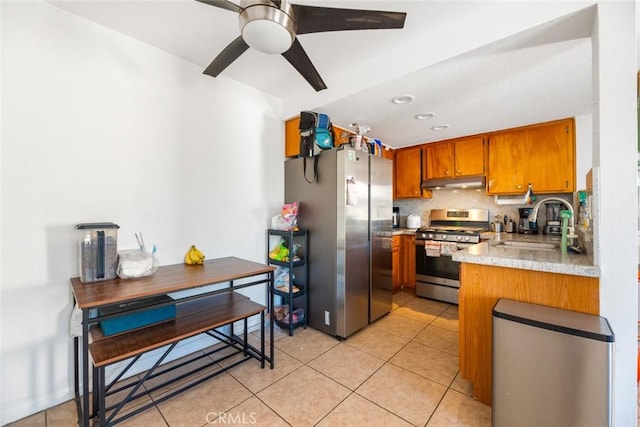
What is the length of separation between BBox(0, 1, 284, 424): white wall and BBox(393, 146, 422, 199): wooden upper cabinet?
2.93 m

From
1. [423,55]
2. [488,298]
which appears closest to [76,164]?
[423,55]

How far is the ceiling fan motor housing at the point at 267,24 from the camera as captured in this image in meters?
1.22

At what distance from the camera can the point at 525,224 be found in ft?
11.1

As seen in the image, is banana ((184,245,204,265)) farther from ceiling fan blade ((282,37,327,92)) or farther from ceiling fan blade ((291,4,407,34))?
ceiling fan blade ((291,4,407,34))

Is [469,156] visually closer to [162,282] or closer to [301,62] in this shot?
[301,62]

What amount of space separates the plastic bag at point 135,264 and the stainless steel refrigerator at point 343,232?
1418mm

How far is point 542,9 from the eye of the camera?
1.46 m

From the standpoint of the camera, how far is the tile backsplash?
3614mm

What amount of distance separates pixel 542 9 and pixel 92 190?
9.82 ft

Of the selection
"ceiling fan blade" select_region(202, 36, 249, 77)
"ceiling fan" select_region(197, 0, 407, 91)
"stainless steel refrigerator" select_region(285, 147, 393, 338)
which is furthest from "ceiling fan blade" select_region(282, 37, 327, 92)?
"stainless steel refrigerator" select_region(285, 147, 393, 338)

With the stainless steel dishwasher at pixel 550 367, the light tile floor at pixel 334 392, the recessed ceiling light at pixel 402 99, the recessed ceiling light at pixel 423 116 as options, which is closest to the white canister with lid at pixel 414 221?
the recessed ceiling light at pixel 423 116

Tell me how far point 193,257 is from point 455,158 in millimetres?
3643

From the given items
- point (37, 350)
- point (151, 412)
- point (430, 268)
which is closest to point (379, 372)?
point (151, 412)

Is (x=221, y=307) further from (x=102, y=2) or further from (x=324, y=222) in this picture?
(x=102, y=2)
